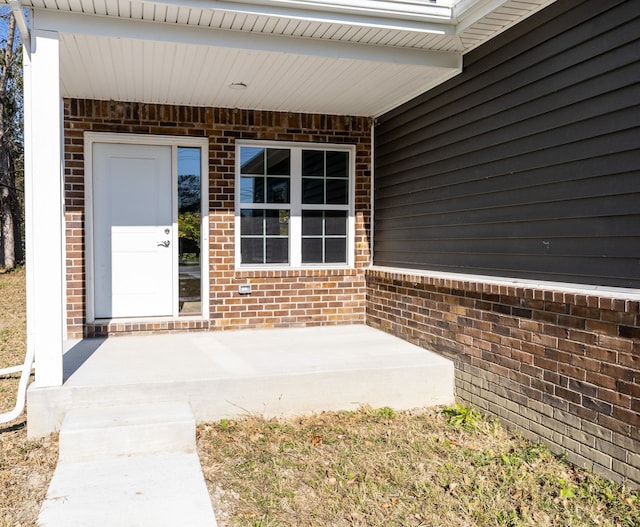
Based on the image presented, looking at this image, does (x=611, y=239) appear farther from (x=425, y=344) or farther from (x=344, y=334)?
(x=344, y=334)

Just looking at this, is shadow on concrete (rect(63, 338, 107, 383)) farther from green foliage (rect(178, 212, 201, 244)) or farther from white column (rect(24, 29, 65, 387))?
green foliage (rect(178, 212, 201, 244))

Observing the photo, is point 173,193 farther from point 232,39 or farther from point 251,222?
point 232,39

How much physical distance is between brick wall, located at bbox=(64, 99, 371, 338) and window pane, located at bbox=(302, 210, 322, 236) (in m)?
0.45

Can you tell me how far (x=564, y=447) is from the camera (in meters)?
3.69

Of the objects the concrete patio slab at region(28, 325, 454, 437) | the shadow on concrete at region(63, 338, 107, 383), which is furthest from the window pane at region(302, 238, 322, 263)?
the shadow on concrete at region(63, 338, 107, 383)

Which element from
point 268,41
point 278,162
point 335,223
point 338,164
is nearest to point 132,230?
point 278,162

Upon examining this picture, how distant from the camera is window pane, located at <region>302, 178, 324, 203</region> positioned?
6.72 m

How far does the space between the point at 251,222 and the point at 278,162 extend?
76 cm

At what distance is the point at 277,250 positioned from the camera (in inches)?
262

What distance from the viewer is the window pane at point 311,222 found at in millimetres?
6734

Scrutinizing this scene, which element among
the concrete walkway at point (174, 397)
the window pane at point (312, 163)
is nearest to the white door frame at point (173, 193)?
the concrete walkway at point (174, 397)

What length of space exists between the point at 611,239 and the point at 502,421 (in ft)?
5.41

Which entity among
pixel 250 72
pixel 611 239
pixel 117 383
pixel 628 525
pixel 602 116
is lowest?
pixel 628 525

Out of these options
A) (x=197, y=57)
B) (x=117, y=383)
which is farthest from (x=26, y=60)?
(x=117, y=383)
